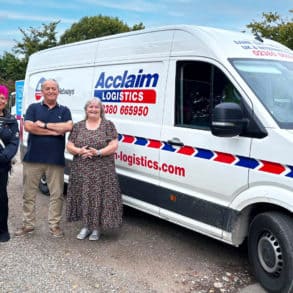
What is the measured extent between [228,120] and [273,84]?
67 centimetres

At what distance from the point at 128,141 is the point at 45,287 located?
199 centimetres

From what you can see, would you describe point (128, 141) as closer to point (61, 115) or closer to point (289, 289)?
point (61, 115)

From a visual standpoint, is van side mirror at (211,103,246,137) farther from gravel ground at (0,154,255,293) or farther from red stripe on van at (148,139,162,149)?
gravel ground at (0,154,255,293)

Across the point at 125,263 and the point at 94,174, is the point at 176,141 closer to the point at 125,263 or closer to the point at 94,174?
the point at 94,174

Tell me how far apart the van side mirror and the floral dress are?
5.10ft

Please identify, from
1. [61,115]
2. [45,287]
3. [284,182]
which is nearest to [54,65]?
[61,115]

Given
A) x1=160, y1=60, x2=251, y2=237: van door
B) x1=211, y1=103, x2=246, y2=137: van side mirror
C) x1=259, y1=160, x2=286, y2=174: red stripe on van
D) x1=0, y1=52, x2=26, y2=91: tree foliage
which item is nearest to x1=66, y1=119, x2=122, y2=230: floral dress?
x1=160, y1=60, x2=251, y2=237: van door

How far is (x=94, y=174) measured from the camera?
201 inches

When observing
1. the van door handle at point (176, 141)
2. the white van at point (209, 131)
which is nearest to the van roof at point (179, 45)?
the white van at point (209, 131)

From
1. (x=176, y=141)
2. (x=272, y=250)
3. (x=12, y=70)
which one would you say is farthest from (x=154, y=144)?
(x=12, y=70)

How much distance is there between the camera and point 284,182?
3734mm

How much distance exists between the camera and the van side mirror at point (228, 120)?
3873 mm

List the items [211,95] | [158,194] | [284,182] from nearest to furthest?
[284,182], [211,95], [158,194]

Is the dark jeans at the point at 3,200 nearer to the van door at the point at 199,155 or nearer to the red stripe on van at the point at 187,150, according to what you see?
the van door at the point at 199,155
